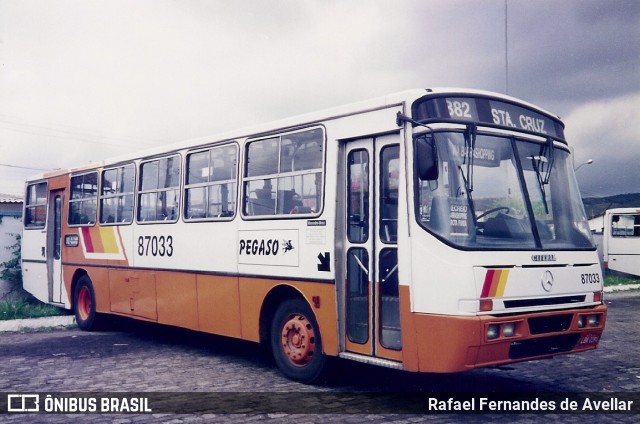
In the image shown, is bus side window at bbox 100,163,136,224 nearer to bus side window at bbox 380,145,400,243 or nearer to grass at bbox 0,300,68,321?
grass at bbox 0,300,68,321

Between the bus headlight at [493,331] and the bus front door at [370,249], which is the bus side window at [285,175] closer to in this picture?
the bus front door at [370,249]

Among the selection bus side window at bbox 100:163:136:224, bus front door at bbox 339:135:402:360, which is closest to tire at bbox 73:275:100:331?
bus side window at bbox 100:163:136:224

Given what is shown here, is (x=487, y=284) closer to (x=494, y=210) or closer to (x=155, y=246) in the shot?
(x=494, y=210)

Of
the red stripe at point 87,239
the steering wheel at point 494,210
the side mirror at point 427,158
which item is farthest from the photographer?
the red stripe at point 87,239

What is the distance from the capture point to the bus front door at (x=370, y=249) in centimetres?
678

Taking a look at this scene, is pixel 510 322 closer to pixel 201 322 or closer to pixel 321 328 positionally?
pixel 321 328

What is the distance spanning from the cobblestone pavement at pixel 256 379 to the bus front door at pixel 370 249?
0.69 meters

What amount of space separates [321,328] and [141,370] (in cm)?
284

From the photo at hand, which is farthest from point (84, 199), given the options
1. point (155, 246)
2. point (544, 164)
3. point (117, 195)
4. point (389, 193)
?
point (544, 164)

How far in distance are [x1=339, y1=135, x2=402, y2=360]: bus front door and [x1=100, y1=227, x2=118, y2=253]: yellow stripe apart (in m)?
5.77

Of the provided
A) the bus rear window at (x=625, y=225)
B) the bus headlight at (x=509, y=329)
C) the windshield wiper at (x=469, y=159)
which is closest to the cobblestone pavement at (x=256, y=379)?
the bus headlight at (x=509, y=329)

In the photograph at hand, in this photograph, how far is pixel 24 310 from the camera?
15141 mm

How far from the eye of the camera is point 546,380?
318 inches

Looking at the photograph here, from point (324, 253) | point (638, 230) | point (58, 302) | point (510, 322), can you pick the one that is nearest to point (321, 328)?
point (324, 253)
